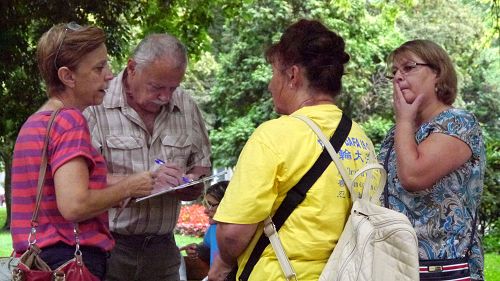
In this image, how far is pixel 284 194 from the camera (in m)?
2.95

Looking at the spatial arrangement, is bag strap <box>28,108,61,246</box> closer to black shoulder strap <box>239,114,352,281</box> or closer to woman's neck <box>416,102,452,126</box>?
black shoulder strap <box>239,114,352,281</box>

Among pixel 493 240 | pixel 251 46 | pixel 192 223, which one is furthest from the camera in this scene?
pixel 251 46

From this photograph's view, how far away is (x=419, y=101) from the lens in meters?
3.59

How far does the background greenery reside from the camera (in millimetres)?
9359

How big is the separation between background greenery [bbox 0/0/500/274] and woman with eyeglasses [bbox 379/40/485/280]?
6.28m

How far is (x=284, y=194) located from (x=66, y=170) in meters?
0.84

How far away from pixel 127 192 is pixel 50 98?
1.67 feet

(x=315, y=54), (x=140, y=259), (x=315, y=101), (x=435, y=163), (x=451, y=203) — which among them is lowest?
(x=140, y=259)

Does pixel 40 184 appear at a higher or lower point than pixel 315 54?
lower

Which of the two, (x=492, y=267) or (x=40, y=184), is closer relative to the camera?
(x=40, y=184)

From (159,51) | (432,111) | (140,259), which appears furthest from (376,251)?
(159,51)

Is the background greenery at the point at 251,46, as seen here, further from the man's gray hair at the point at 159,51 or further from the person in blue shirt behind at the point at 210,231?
the man's gray hair at the point at 159,51

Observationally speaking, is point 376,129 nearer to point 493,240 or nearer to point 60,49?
point 493,240

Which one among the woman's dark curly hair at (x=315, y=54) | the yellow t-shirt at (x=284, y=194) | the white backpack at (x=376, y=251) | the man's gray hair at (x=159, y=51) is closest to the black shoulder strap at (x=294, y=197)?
the yellow t-shirt at (x=284, y=194)
